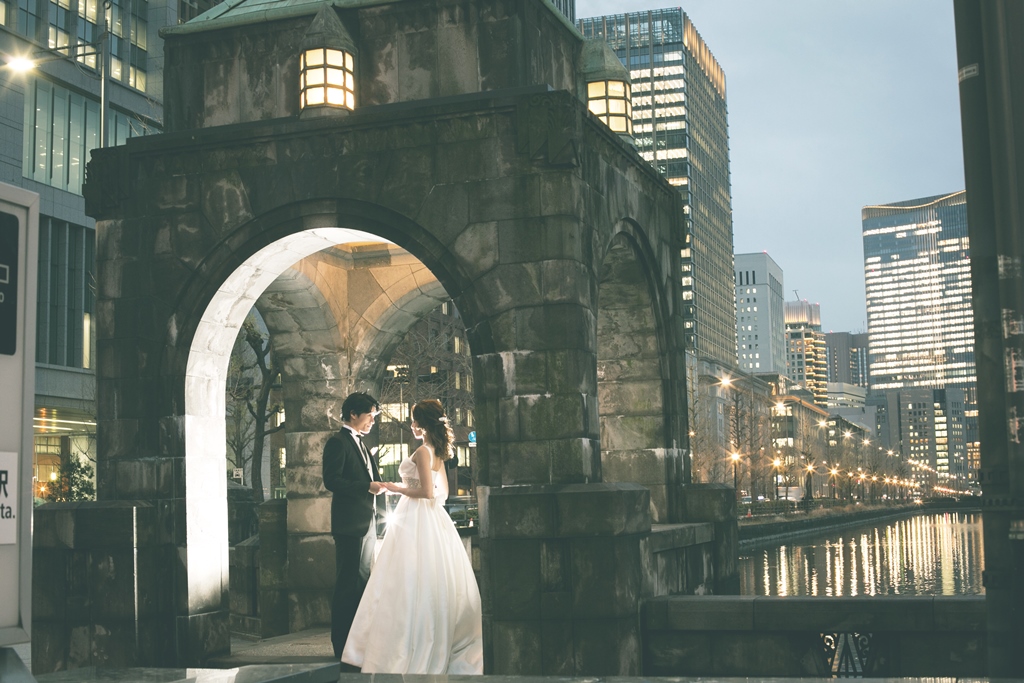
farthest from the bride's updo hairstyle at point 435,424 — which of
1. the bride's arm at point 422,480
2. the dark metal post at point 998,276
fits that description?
the dark metal post at point 998,276

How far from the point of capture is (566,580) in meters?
9.91

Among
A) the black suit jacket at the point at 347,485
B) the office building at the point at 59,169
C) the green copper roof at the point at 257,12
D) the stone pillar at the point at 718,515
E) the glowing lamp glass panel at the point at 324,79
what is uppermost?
the office building at the point at 59,169

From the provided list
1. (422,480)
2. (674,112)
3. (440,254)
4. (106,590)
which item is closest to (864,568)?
(440,254)

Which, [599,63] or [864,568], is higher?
[599,63]

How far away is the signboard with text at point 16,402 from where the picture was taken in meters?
3.30

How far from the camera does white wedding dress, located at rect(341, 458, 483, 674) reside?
10.0 meters

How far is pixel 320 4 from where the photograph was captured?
12.0 meters

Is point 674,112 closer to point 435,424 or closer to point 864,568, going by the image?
point 864,568

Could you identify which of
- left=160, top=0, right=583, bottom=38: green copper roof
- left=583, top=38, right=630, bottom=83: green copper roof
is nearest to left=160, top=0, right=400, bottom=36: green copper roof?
left=160, top=0, right=583, bottom=38: green copper roof

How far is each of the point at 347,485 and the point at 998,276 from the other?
20.3 feet

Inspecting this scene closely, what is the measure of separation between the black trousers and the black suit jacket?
0.14m

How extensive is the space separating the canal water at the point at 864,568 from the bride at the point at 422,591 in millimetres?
9435

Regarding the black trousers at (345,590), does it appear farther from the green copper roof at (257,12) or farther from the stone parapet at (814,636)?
the green copper roof at (257,12)

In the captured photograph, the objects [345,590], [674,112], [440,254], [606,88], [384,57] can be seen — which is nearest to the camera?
[345,590]
